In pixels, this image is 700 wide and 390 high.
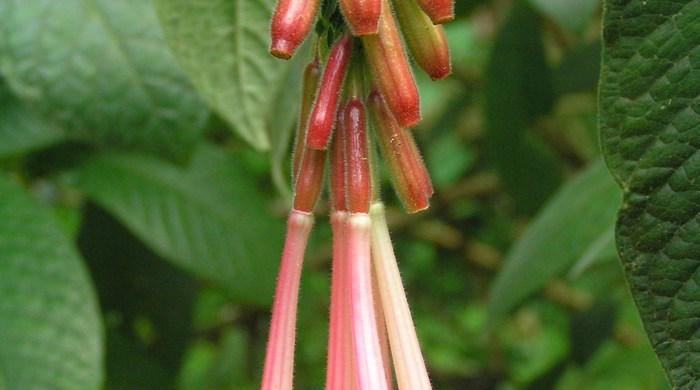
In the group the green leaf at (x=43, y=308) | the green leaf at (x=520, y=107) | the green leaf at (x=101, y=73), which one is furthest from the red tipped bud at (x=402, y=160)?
the green leaf at (x=520, y=107)

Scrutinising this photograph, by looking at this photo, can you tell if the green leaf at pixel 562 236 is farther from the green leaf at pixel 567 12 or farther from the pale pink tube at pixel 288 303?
the pale pink tube at pixel 288 303

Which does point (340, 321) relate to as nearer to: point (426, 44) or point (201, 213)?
point (426, 44)

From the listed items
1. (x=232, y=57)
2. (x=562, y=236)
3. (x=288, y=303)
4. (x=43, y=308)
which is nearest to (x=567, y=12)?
(x=562, y=236)

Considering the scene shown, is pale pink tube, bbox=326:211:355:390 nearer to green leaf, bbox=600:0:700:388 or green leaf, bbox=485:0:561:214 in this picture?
green leaf, bbox=600:0:700:388

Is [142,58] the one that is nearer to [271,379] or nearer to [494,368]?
[271,379]

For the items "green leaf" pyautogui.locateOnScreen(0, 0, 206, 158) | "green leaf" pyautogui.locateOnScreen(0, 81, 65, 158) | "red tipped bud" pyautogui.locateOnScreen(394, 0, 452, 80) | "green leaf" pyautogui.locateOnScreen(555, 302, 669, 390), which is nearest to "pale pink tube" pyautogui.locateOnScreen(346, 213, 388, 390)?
"red tipped bud" pyautogui.locateOnScreen(394, 0, 452, 80)

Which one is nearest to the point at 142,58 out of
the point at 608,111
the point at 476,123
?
the point at 608,111
